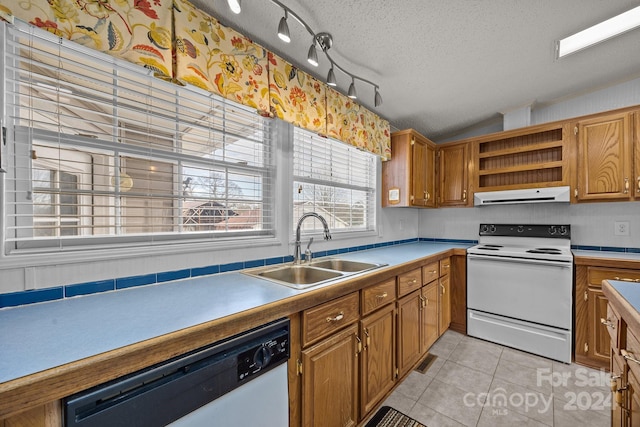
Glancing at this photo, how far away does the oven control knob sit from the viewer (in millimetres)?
977

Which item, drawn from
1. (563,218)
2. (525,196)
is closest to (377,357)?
(525,196)

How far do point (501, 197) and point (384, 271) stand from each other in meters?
1.91

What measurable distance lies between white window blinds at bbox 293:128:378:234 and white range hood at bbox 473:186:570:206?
1183 millimetres

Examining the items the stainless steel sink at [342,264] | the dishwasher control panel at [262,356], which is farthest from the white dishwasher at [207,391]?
the stainless steel sink at [342,264]

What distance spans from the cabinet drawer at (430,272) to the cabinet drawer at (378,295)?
536 mm

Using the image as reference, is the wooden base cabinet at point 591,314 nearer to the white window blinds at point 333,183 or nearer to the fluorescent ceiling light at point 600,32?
the fluorescent ceiling light at point 600,32

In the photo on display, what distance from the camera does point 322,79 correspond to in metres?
2.09

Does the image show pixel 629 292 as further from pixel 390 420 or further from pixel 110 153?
pixel 110 153

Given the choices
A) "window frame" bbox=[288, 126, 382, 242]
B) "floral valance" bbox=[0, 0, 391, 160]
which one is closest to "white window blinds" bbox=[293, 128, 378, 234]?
"window frame" bbox=[288, 126, 382, 242]

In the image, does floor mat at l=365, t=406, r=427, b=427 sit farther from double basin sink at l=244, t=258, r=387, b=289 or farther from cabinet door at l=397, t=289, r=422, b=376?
double basin sink at l=244, t=258, r=387, b=289

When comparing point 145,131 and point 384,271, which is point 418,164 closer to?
point 384,271

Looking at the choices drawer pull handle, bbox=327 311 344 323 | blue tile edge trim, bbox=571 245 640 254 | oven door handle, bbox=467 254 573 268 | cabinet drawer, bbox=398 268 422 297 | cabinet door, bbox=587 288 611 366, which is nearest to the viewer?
drawer pull handle, bbox=327 311 344 323

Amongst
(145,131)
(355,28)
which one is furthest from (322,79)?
(145,131)

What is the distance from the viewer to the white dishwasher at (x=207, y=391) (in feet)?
2.22
